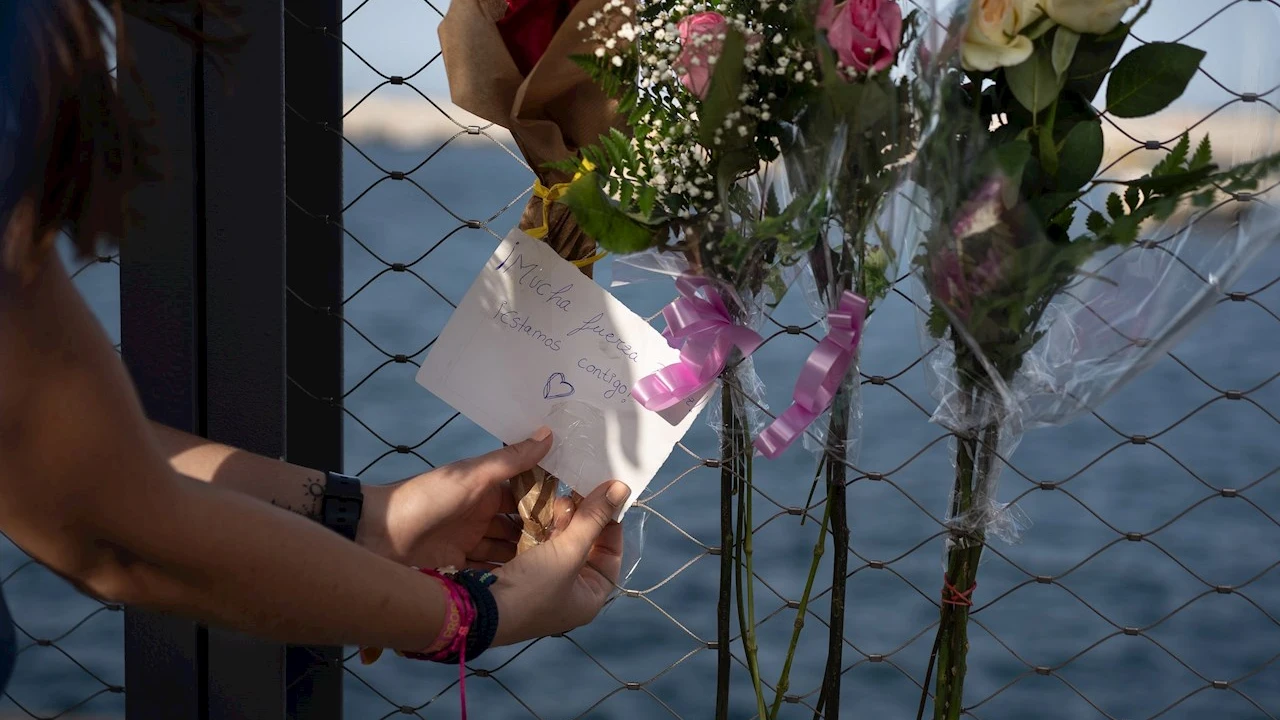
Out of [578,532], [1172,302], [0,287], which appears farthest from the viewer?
[578,532]

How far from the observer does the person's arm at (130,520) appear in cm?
70

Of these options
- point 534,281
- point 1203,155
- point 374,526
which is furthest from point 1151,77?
point 374,526

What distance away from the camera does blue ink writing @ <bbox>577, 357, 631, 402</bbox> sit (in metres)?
1.08

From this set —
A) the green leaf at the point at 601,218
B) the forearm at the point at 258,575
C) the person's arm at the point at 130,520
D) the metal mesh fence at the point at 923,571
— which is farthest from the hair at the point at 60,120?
the metal mesh fence at the point at 923,571

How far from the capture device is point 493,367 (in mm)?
1104

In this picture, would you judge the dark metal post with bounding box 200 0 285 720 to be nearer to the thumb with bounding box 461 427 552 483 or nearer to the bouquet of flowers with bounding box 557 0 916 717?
the thumb with bounding box 461 427 552 483

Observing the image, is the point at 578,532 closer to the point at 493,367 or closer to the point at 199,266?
the point at 493,367

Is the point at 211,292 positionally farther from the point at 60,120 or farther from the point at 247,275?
the point at 60,120

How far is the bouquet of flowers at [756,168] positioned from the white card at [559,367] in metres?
0.05

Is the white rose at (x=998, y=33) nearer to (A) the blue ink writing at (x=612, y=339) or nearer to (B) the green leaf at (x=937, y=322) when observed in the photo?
(B) the green leaf at (x=937, y=322)

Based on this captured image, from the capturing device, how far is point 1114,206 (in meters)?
0.88

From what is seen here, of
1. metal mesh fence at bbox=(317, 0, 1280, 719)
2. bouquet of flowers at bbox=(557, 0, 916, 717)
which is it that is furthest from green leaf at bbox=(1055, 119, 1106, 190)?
metal mesh fence at bbox=(317, 0, 1280, 719)

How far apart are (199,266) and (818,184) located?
27.1 inches

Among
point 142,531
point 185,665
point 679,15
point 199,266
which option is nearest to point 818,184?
point 679,15
